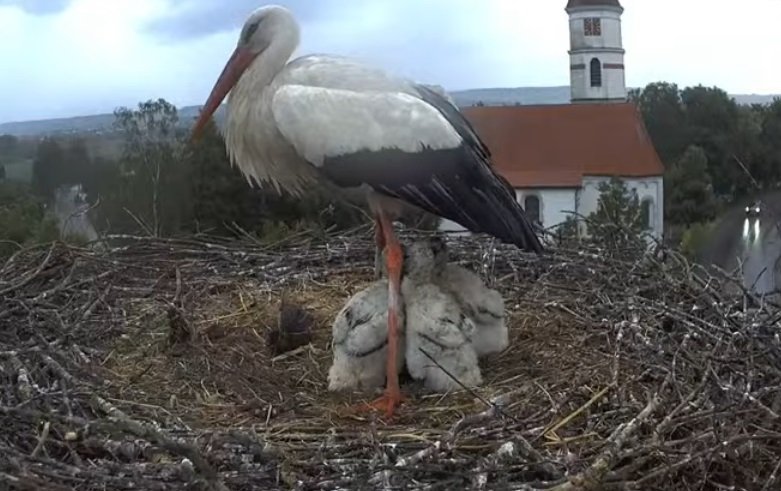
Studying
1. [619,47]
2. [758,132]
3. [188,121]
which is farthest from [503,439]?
[619,47]

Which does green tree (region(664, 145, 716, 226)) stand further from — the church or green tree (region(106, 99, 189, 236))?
green tree (region(106, 99, 189, 236))

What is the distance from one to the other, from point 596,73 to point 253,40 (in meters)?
29.5

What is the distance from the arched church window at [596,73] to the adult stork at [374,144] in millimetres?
29079

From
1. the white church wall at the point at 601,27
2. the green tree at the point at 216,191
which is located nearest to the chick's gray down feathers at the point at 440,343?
the green tree at the point at 216,191

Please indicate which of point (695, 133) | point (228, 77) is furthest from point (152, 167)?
point (695, 133)

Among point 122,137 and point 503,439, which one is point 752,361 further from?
point 122,137

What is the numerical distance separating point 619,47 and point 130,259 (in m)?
29.2

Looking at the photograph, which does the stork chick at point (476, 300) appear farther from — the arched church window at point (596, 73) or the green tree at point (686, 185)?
the arched church window at point (596, 73)

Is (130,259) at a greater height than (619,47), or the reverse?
(619,47)

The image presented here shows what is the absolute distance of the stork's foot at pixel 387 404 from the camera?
286cm

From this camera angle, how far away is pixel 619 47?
104ft

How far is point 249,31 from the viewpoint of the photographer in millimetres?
3242

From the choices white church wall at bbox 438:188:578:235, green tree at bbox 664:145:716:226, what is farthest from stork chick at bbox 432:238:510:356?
white church wall at bbox 438:188:578:235

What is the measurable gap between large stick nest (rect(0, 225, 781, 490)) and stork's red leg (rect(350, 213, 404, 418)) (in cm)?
5
